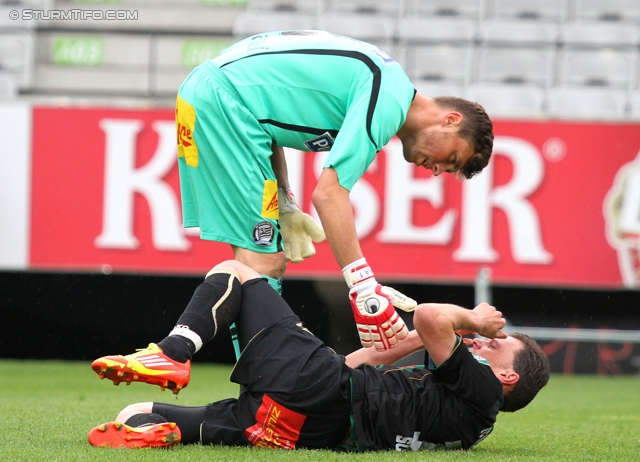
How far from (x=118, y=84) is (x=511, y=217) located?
4.87 m

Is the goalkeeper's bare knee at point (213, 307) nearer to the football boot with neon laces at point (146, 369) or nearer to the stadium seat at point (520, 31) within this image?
the football boot with neon laces at point (146, 369)

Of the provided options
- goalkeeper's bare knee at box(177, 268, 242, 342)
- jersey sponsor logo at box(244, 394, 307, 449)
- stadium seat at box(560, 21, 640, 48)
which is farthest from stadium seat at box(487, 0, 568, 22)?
jersey sponsor logo at box(244, 394, 307, 449)

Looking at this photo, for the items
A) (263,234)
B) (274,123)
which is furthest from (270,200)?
(274,123)

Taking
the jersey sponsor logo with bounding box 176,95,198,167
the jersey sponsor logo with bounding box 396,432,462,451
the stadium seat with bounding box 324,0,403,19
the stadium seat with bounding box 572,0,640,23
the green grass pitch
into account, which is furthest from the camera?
the stadium seat with bounding box 324,0,403,19

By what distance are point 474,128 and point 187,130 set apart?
1127mm

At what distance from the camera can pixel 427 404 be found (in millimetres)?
3160

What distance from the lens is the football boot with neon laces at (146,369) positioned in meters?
2.75

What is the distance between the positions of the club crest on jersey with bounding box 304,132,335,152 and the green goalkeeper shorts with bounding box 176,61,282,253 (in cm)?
18

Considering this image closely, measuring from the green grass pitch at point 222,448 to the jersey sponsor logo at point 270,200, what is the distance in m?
→ 0.91

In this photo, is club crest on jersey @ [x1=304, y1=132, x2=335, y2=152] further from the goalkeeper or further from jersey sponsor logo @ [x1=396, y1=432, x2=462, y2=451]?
jersey sponsor logo @ [x1=396, y1=432, x2=462, y2=451]

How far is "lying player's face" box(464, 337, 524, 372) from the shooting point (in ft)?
10.9

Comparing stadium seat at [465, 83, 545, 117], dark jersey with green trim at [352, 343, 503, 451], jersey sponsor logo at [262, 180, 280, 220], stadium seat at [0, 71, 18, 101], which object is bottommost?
dark jersey with green trim at [352, 343, 503, 451]

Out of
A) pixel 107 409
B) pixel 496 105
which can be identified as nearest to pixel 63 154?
pixel 107 409

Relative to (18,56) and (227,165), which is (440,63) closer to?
(18,56)
